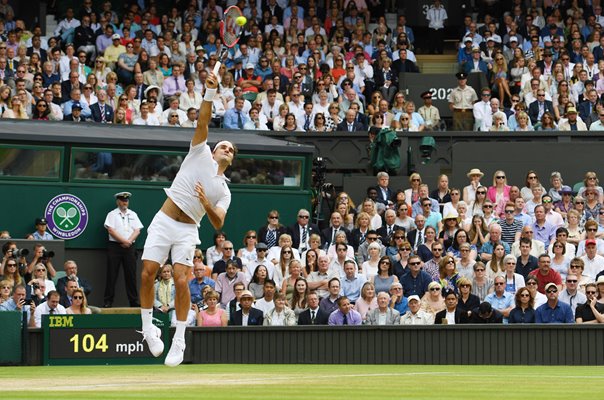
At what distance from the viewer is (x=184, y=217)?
13.0 m

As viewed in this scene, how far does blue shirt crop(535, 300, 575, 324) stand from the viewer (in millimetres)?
18953

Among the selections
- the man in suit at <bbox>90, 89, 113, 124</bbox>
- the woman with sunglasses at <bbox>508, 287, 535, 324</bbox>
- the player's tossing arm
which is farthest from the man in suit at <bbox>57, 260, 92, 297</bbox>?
the player's tossing arm

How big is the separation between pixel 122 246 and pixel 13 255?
3151 millimetres

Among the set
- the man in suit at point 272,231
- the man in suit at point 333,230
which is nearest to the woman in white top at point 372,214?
the man in suit at point 333,230

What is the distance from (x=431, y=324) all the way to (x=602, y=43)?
1333 cm

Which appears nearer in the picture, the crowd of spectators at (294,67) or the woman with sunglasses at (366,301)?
the woman with sunglasses at (366,301)

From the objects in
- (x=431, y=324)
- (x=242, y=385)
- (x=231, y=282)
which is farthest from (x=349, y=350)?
(x=242, y=385)

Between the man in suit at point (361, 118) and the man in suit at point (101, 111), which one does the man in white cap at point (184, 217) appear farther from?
the man in suit at point (361, 118)

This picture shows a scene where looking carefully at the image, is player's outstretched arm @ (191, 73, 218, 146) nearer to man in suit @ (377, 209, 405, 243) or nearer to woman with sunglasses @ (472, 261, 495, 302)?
woman with sunglasses @ (472, 261, 495, 302)

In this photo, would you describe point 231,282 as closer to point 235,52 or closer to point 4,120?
point 4,120

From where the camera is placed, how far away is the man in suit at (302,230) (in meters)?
23.0

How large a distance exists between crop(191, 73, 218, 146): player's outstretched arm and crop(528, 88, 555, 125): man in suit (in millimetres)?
15744

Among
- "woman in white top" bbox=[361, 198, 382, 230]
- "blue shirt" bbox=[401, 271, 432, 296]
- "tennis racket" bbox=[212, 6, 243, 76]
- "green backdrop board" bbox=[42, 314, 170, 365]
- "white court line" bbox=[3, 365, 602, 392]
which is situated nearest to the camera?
"white court line" bbox=[3, 365, 602, 392]

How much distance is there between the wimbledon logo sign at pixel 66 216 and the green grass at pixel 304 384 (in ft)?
26.1
